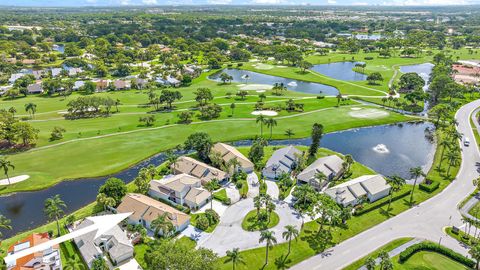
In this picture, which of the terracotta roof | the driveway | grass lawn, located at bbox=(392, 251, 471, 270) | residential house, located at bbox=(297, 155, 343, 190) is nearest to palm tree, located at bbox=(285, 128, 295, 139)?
residential house, located at bbox=(297, 155, 343, 190)

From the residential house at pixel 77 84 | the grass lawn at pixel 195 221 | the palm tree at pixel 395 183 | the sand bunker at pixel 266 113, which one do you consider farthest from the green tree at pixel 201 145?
the residential house at pixel 77 84

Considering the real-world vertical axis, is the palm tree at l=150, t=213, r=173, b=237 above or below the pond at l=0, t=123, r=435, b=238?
above

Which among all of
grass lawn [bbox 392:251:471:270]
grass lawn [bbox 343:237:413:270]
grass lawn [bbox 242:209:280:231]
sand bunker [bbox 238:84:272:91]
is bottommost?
grass lawn [bbox 392:251:471:270]

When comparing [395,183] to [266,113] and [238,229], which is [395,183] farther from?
[266,113]

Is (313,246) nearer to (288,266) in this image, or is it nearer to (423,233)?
(288,266)

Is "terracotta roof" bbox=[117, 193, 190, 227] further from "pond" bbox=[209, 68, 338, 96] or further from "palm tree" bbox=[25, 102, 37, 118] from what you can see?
"pond" bbox=[209, 68, 338, 96]

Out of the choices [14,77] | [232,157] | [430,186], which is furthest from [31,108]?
[430,186]

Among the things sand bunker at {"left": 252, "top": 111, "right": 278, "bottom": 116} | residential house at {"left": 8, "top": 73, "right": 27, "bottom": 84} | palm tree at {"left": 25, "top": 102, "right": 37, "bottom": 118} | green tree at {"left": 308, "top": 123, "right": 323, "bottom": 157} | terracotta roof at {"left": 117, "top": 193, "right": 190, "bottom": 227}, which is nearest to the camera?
terracotta roof at {"left": 117, "top": 193, "right": 190, "bottom": 227}
